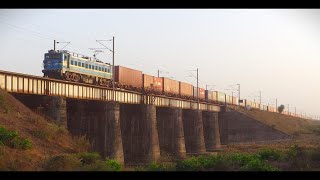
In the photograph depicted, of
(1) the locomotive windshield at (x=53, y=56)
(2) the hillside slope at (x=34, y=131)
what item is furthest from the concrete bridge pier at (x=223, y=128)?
(2) the hillside slope at (x=34, y=131)

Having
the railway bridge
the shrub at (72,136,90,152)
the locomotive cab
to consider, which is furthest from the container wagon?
the shrub at (72,136,90,152)

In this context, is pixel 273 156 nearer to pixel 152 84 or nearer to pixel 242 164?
pixel 242 164

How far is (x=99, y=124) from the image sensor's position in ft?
129

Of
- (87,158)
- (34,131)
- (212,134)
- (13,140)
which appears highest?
(34,131)

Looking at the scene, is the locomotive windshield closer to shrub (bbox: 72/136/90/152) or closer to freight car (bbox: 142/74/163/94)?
shrub (bbox: 72/136/90/152)

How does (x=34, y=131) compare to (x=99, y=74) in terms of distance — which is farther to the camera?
(x=99, y=74)

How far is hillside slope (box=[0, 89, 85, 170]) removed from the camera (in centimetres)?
2289

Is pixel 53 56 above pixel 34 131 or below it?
above

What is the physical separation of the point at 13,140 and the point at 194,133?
137ft

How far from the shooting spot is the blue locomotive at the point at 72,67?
38000mm

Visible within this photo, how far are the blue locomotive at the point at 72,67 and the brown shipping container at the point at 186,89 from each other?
22758 millimetres

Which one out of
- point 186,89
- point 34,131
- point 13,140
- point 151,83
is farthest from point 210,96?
point 13,140

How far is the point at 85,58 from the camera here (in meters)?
42.3
